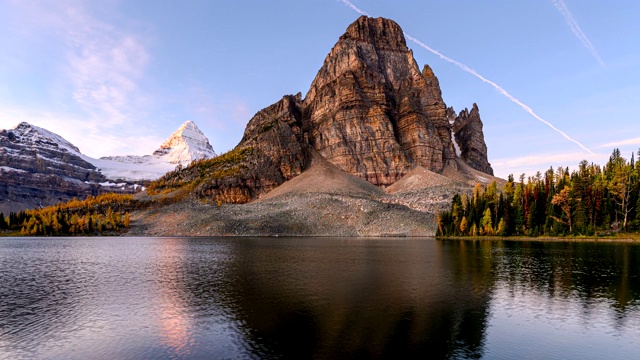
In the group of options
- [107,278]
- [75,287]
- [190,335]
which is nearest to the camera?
[190,335]

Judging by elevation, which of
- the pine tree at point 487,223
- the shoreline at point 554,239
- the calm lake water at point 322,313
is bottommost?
the calm lake water at point 322,313

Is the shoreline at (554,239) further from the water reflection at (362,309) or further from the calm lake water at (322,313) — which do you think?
the water reflection at (362,309)

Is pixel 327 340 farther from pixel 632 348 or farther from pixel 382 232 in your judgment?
pixel 382 232

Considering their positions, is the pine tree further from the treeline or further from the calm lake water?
the calm lake water

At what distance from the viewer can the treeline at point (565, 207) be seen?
452ft

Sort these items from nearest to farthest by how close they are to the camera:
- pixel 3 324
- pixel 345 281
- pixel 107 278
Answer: pixel 3 324
pixel 345 281
pixel 107 278

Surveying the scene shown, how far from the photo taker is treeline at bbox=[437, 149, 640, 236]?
452 ft

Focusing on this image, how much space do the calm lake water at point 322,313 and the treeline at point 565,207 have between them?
8512 centimetres

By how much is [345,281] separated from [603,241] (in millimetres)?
117254

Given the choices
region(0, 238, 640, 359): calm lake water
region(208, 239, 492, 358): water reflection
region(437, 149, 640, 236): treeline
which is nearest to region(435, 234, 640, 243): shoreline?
region(437, 149, 640, 236): treeline

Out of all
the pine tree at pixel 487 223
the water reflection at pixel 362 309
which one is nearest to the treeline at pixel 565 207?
the pine tree at pixel 487 223

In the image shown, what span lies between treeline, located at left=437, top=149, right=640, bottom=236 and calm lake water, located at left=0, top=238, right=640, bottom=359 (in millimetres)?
85118

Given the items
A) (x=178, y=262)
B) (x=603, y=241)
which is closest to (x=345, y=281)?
(x=178, y=262)

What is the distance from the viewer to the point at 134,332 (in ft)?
99.2
